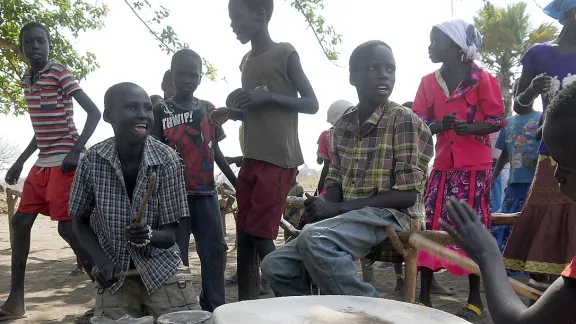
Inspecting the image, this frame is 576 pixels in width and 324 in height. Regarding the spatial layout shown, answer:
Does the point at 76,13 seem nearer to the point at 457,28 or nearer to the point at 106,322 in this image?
the point at 457,28

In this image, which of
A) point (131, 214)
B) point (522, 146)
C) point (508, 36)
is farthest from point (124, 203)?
point (508, 36)

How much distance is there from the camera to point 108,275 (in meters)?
2.67

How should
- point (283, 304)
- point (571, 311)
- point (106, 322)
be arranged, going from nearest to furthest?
point (571, 311), point (283, 304), point (106, 322)

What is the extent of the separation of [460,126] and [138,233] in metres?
2.11

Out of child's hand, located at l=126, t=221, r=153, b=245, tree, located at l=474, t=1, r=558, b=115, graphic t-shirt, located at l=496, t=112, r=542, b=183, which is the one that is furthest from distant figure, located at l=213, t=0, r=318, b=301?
tree, located at l=474, t=1, r=558, b=115

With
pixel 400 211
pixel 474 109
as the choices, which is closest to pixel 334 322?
pixel 400 211

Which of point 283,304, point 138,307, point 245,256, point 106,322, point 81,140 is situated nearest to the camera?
point 283,304

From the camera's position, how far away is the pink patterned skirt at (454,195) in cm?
375

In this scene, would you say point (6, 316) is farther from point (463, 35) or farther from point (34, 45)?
point (463, 35)

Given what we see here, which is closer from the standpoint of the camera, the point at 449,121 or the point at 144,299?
the point at 144,299

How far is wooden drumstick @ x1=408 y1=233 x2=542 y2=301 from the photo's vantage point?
180cm

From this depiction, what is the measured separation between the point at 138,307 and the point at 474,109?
2384 millimetres

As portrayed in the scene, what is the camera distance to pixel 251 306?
1.90 m

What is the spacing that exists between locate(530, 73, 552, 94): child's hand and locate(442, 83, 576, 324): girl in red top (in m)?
1.79
